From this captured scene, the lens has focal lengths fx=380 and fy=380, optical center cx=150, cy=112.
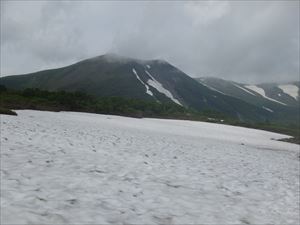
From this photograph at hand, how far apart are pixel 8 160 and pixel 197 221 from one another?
6.63 metres

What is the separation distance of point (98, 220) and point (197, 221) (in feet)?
8.36

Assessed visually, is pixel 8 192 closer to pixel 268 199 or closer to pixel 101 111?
pixel 268 199

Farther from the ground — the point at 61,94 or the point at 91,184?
the point at 61,94

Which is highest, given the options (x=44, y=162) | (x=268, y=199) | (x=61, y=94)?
(x=61, y=94)

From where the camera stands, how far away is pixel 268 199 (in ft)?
41.8

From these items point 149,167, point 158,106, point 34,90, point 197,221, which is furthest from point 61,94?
point 197,221

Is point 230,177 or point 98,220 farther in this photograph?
point 230,177

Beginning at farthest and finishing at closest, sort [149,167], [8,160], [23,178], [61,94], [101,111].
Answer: [61,94]
[101,111]
[149,167]
[8,160]
[23,178]

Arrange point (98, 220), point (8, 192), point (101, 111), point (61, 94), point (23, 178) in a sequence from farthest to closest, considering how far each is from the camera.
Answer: point (61, 94), point (101, 111), point (23, 178), point (8, 192), point (98, 220)

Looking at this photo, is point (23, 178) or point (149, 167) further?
point (149, 167)

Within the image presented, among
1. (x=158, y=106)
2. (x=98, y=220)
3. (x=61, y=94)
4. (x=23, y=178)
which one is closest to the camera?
(x=98, y=220)

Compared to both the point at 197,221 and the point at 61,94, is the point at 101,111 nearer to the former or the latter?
the point at 61,94

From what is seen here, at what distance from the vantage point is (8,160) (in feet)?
40.5

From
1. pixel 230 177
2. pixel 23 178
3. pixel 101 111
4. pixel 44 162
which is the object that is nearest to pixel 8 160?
pixel 44 162
